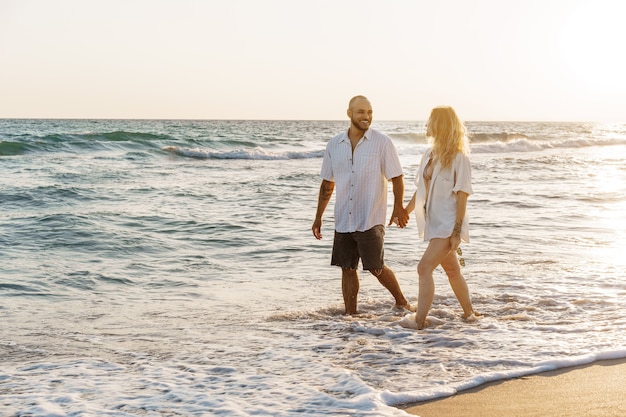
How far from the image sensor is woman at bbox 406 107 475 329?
5.99m

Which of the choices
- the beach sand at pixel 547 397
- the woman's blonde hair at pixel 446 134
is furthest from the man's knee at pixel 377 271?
the beach sand at pixel 547 397

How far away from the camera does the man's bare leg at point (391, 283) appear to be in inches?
273

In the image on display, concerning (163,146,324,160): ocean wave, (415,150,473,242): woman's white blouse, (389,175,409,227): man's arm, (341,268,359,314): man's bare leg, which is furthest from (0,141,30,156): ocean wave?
(415,150,473,242): woman's white blouse

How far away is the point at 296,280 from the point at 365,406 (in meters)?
4.32

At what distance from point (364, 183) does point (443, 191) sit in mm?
780

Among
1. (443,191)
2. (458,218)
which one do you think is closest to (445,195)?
(443,191)

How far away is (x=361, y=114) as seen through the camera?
6547 mm

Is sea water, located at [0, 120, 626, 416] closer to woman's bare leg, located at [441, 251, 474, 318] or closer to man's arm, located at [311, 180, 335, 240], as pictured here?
woman's bare leg, located at [441, 251, 474, 318]

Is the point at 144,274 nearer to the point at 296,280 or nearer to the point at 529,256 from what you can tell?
the point at 296,280

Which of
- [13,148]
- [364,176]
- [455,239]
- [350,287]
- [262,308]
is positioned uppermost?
[364,176]

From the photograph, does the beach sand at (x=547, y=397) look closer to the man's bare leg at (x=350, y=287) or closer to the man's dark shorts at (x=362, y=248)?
the man's dark shorts at (x=362, y=248)

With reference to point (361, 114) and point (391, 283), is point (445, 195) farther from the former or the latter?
point (391, 283)

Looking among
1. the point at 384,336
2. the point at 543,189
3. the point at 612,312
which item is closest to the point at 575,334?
the point at 612,312

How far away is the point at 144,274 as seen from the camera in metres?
9.29
